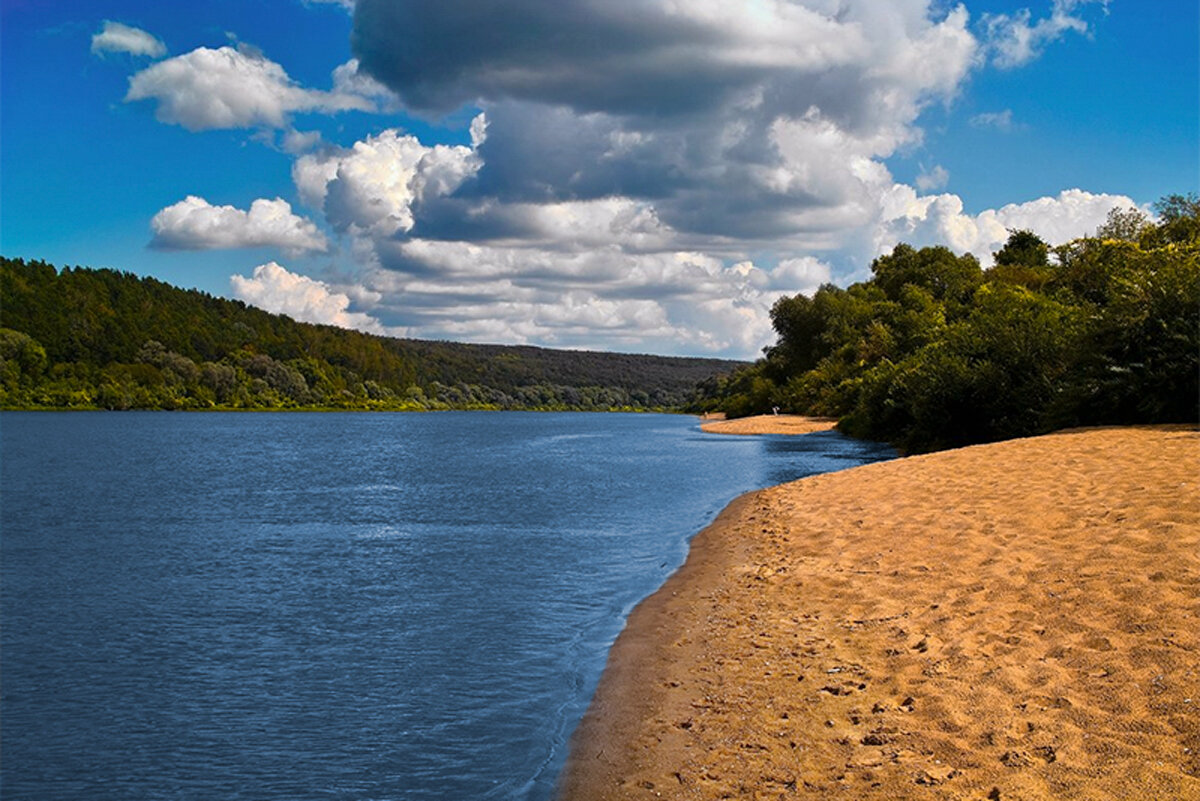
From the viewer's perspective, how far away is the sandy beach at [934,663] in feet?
22.4

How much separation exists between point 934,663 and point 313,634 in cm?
854

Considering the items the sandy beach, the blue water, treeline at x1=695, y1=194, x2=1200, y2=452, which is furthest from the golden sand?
the sandy beach

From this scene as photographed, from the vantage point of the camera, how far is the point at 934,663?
30.1 ft

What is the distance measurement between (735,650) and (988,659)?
288cm

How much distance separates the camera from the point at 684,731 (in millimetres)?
8516

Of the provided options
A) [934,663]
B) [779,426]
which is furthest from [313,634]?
[779,426]

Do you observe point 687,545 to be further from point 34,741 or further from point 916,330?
point 916,330

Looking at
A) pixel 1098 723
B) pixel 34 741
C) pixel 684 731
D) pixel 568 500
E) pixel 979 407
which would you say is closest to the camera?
pixel 1098 723

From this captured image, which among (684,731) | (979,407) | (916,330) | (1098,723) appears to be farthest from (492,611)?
(916,330)

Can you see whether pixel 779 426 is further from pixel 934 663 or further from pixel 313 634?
pixel 934 663

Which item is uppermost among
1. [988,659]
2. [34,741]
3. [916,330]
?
[916,330]

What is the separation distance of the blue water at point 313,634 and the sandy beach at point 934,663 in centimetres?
113

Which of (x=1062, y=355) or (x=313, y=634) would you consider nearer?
(x=313, y=634)

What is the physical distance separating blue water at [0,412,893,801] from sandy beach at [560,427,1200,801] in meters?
1.13
